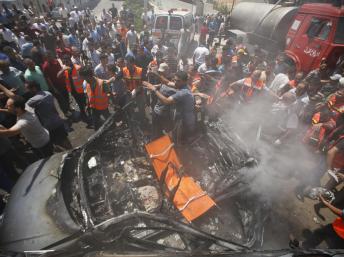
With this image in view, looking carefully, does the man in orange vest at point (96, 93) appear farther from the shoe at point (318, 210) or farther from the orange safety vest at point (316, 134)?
the shoe at point (318, 210)

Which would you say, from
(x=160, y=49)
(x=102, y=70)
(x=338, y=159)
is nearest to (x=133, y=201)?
(x=338, y=159)

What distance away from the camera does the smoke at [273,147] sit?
4.91m

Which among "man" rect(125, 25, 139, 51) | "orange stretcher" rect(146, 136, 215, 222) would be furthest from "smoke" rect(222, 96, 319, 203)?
"man" rect(125, 25, 139, 51)

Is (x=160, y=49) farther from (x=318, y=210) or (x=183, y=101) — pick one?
(x=318, y=210)

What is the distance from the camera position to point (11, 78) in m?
5.52

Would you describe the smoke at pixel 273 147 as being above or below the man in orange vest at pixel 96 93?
below

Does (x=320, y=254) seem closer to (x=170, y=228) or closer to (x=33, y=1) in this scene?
(x=170, y=228)

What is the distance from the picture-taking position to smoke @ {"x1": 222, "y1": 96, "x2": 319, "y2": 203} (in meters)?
4.91

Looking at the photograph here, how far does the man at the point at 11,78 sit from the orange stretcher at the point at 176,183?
165 inches

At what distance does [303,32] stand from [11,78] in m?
10.4

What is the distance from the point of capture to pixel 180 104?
4.23 m

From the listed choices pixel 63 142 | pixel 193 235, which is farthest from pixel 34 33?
pixel 193 235

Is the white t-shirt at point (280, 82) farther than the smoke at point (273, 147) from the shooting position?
Yes

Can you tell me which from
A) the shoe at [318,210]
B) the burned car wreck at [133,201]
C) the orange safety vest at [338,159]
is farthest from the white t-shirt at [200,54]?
the shoe at [318,210]
